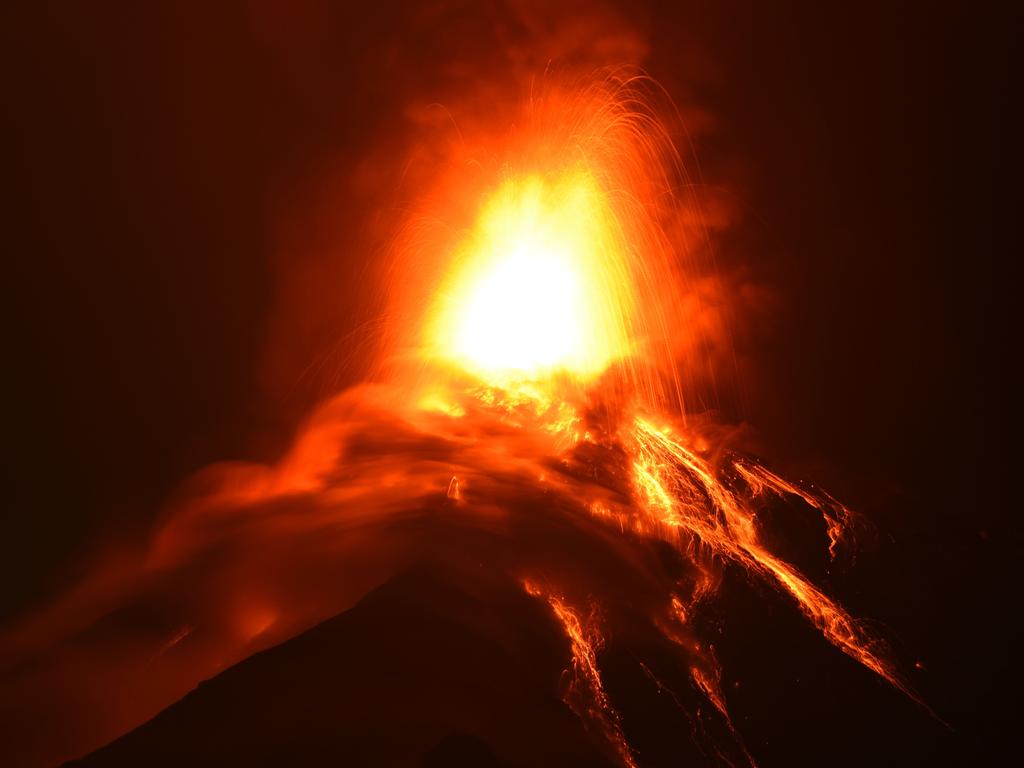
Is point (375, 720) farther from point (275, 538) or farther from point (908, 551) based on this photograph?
point (908, 551)

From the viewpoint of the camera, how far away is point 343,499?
11859mm

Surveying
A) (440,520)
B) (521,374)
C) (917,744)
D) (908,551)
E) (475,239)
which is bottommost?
(917,744)

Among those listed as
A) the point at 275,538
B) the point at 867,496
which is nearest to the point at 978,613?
the point at 867,496

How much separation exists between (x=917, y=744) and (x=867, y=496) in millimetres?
8554

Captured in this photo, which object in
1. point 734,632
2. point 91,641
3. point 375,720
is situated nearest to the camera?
point 375,720

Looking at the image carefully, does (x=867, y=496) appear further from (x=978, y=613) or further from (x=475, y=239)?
(x=475, y=239)

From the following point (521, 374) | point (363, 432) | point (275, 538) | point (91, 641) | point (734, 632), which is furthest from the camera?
point (521, 374)

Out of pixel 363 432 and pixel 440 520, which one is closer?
pixel 440 520

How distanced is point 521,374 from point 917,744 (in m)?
10.4

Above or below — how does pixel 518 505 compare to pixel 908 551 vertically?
above

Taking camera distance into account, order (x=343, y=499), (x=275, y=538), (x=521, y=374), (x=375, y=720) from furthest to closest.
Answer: (x=521, y=374) < (x=343, y=499) < (x=275, y=538) < (x=375, y=720)

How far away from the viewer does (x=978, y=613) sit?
49.6 ft

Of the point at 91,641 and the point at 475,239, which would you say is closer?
the point at 91,641

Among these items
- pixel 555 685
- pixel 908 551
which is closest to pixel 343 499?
pixel 555 685
